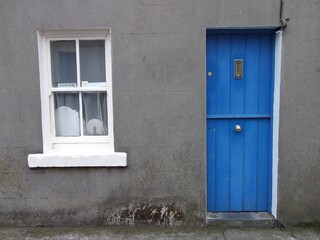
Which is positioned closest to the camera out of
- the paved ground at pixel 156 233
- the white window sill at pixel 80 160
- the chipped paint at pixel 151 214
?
the paved ground at pixel 156 233

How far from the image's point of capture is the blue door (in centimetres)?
388

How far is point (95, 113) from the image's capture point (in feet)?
13.2

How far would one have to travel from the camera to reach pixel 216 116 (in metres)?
3.95

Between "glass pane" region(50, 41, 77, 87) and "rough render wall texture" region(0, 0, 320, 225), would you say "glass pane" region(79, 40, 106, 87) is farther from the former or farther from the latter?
"rough render wall texture" region(0, 0, 320, 225)

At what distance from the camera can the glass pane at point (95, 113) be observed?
3.98 metres

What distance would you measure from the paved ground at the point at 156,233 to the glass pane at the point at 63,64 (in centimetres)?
187

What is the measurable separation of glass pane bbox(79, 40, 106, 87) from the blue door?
4.52ft

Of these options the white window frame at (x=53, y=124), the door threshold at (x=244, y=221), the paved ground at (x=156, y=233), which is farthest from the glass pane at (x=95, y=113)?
the door threshold at (x=244, y=221)

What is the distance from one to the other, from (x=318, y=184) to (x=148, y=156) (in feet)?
7.16

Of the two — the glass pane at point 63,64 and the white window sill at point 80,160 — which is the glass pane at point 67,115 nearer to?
the glass pane at point 63,64

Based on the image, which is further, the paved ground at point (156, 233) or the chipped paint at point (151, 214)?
the chipped paint at point (151, 214)

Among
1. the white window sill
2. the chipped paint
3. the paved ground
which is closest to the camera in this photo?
the paved ground

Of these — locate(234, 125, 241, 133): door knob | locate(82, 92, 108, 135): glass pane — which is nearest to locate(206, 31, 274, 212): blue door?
locate(234, 125, 241, 133): door knob

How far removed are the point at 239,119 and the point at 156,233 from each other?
5.89 ft
